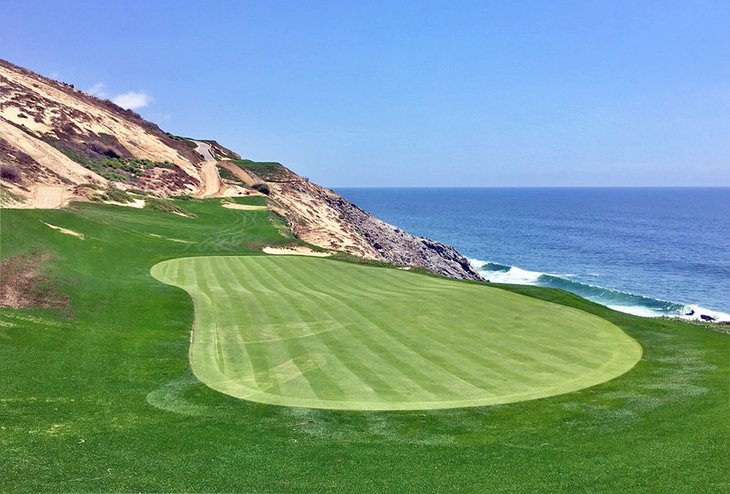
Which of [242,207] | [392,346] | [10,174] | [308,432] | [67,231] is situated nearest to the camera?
[308,432]

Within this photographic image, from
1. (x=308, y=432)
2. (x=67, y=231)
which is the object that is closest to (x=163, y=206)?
(x=67, y=231)

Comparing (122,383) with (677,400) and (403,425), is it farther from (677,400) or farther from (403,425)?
(677,400)

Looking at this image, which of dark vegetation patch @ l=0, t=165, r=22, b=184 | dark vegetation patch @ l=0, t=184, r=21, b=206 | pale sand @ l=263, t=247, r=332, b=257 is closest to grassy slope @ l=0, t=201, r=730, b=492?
dark vegetation patch @ l=0, t=184, r=21, b=206

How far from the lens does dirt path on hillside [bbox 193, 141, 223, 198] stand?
230ft

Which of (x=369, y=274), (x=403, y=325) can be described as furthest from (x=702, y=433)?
→ (x=369, y=274)

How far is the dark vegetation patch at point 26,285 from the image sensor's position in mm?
20109

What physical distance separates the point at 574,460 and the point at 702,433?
3166mm

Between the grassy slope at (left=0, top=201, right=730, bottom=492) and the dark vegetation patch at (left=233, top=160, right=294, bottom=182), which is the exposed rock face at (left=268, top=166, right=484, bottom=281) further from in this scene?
the grassy slope at (left=0, top=201, right=730, bottom=492)

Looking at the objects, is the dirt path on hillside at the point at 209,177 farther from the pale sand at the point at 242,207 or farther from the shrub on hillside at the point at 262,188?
the pale sand at the point at 242,207

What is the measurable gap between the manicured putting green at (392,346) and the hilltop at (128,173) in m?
24.3

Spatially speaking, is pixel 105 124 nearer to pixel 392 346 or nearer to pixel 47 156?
pixel 47 156

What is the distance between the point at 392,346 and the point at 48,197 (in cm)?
3763

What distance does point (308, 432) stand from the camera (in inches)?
484

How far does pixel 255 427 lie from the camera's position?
12516 millimetres
